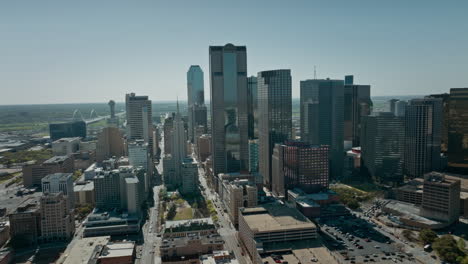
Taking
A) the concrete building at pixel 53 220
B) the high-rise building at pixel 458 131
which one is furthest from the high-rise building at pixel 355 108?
the concrete building at pixel 53 220

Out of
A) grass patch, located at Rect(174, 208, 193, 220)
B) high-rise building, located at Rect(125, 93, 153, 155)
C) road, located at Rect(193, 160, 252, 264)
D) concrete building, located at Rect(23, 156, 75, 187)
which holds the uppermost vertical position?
high-rise building, located at Rect(125, 93, 153, 155)

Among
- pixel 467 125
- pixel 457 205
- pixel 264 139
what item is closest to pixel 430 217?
pixel 457 205

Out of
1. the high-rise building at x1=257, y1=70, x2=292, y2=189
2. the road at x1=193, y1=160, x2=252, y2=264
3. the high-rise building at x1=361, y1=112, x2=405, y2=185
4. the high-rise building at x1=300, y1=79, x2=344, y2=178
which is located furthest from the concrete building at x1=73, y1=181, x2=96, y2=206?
the high-rise building at x1=361, y1=112, x2=405, y2=185

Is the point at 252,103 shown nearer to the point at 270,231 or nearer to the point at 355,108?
the point at 355,108

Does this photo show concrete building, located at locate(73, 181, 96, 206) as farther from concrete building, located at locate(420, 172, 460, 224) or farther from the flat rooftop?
concrete building, located at locate(420, 172, 460, 224)

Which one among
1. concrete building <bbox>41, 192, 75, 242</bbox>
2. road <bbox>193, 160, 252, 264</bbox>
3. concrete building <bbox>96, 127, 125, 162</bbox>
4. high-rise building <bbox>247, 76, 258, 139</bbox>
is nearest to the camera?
road <bbox>193, 160, 252, 264</bbox>

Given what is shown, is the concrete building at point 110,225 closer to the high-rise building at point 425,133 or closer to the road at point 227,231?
the road at point 227,231
